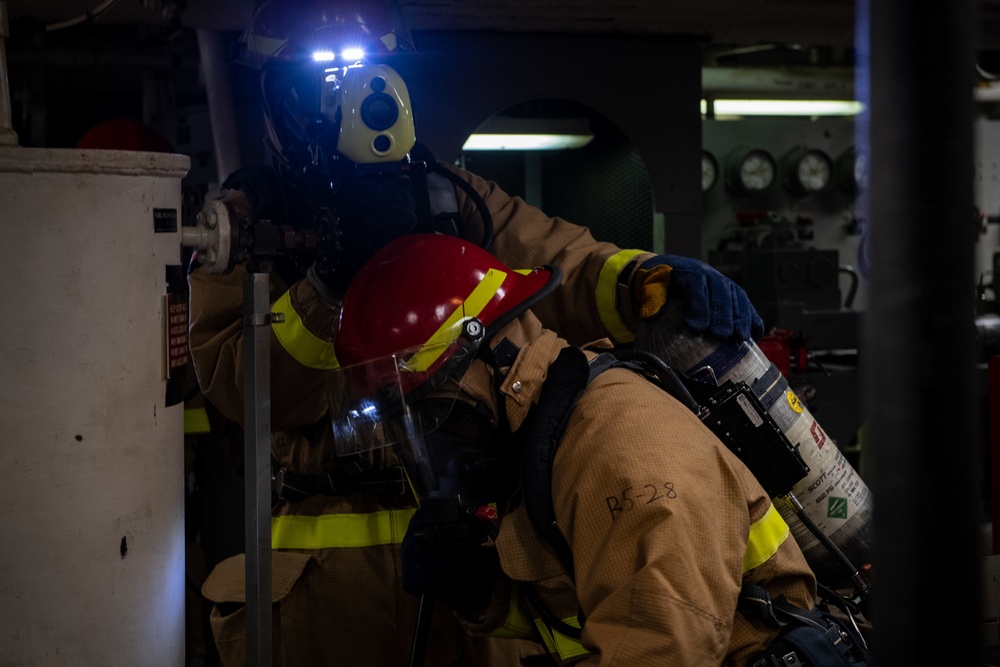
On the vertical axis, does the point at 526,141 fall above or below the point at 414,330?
above

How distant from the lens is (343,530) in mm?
2734

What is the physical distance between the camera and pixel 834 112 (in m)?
7.18

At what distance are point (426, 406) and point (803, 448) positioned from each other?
0.85 m

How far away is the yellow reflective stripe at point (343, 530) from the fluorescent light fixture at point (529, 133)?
2246mm

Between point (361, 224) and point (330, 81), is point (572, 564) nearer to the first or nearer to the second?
point (361, 224)

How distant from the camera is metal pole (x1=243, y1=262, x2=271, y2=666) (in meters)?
1.84

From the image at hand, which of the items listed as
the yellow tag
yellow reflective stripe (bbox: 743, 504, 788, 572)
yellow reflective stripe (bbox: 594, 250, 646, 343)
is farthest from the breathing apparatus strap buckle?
yellow reflective stripe (bbox: 743, 504, 788, 572)

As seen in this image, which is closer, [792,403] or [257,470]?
[257,470]

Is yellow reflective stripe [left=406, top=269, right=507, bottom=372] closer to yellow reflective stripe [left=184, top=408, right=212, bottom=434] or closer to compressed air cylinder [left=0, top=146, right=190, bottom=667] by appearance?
compressed air cylinder [left=0, top=146, right=190, bottom=667]

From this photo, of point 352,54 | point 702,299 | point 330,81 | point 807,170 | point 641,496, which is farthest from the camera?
point 807,170

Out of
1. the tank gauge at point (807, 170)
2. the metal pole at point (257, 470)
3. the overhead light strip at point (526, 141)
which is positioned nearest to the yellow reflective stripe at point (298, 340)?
the metal pole at point (257, 470)

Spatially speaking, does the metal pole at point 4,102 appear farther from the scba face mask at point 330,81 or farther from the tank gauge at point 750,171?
the tank gauge at point 750,171

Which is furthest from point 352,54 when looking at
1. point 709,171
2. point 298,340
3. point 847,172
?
point 847,172

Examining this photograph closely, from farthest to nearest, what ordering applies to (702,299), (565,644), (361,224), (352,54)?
(352,54) → (361,224) → (702,299) → (565,644)
